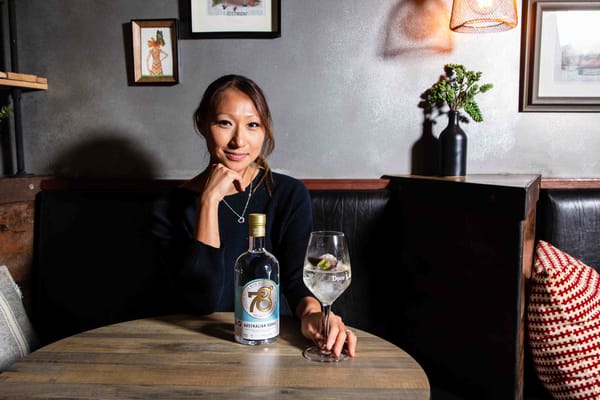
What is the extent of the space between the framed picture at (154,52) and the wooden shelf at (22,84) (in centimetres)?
37

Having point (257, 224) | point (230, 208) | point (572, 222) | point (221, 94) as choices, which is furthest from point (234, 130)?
point (572, 222)

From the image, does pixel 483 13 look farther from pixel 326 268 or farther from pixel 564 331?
pixel 326 268

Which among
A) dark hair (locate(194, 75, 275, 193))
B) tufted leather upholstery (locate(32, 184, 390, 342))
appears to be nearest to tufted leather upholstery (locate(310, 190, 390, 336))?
tufted leather upholstery (locate(32, 184, 390, 342))

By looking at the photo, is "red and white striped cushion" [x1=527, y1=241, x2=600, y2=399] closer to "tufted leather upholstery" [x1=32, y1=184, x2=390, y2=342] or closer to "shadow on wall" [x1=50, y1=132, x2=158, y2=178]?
"tufted leather upholstery" [x1=32, y1=184, x2=390, y2=342]

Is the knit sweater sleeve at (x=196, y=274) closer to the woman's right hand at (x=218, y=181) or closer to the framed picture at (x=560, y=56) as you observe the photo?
the woman's right hand at (x=218, y=181)

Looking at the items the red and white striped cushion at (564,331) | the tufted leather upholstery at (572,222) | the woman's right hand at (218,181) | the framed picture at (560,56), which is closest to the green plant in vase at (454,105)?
the framed picture at (560,56)

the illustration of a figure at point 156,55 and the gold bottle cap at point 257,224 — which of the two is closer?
the gold bottle cap at point 257,224

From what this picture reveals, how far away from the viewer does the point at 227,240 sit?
1.41 m

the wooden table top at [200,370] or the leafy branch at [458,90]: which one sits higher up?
the leafy branch at [458,90]

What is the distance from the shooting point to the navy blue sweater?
1.20m

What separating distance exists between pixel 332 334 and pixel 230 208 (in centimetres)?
61

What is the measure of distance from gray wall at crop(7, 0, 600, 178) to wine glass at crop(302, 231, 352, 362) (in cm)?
110

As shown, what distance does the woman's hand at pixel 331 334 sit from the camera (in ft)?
3.07

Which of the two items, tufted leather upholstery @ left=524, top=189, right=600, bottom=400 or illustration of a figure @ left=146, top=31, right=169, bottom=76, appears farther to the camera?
illustration of a figure @ left=146, top=31, right=169, bottom=76
